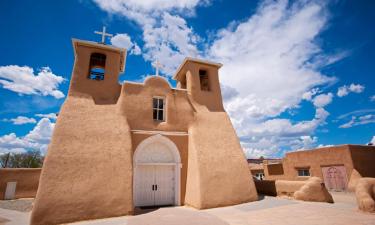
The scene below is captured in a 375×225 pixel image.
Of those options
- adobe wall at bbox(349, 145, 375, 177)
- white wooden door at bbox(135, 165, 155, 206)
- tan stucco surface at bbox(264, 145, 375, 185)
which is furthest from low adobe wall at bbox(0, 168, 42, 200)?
adobe wall at bbox(349, 145, 375, 177)

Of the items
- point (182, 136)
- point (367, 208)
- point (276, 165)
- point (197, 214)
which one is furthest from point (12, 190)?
point (276, 165)

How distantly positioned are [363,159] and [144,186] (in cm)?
1768

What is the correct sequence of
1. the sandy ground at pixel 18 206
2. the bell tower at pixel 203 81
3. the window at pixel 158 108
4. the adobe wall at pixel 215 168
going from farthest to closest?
the bell tower at pixel 203 81 → the window at pixel 158 108 → the sandy ground at pixel 18 206 → the adobe wall at pixel 215 168

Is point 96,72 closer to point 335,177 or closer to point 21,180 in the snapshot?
point 21,180

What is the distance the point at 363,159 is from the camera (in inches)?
678

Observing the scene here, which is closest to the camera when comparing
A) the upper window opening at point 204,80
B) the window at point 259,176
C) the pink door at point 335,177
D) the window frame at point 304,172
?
the upper window opening at point 204,80

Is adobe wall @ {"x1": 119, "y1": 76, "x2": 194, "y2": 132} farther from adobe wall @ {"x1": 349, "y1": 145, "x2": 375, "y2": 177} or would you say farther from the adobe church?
adobe wall @ {"x1": 349, "y1": 145, "x2": 375, "y2": 177}

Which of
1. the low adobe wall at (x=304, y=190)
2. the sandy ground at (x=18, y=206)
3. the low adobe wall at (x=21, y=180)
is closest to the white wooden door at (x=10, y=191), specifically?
the low adobe wall at (x=21, y=180)

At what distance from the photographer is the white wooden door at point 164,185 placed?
11492 mm

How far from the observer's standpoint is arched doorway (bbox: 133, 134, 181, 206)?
1123 centimetres

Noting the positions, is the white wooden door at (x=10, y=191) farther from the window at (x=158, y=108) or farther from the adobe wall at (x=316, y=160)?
the adobe wall at (x=316, y=160)

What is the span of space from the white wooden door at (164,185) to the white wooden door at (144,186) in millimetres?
271

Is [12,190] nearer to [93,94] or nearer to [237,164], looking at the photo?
[93,94]

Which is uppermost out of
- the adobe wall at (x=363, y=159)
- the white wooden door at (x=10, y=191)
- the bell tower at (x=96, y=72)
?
the bell tower at (x=96, y=72)
